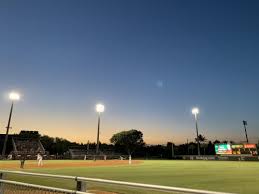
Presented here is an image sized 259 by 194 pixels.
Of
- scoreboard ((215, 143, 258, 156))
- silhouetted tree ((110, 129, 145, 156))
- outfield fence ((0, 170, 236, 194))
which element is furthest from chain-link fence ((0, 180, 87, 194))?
silhouetted tree ((110, 129, 145, 156))

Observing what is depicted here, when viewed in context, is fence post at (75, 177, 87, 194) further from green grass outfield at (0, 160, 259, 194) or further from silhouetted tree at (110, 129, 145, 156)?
silhouetted tree at (110, 129, 145, 156)

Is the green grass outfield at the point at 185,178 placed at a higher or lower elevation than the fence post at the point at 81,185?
lower

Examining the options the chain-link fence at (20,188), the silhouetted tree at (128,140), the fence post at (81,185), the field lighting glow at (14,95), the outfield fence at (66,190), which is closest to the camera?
the outfield fence at (66,190)

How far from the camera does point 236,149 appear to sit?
55.6 meters

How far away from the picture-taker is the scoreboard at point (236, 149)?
5322 cm

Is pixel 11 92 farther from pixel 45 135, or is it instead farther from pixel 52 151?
pixel 45 135

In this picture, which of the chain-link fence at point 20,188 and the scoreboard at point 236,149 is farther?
the scoreboard at point 236,149

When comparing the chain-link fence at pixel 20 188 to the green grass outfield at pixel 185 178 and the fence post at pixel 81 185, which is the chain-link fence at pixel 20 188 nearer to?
the fence post at pixel 81 185

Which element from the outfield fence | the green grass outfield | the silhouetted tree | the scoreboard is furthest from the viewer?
the silhouetted tree

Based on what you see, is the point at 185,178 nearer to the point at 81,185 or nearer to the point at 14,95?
the point at 81,185

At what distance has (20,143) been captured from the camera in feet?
267

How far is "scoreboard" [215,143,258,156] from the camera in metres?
53.2

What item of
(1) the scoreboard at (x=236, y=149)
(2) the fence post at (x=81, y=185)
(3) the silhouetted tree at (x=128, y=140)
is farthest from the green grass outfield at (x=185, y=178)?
(3) the silhouetted tree at (x=128, y=140)

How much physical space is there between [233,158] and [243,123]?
2928cm
